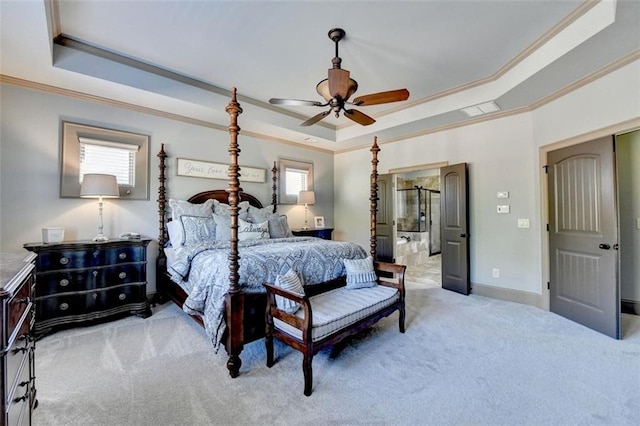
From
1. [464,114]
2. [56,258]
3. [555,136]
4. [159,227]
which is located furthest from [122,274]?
[555,136]

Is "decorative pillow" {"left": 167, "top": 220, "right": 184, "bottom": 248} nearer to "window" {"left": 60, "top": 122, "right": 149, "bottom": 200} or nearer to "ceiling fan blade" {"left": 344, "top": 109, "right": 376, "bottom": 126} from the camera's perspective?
"window" {"left": 60, "top": 122, "right": 149, "bottom": 200}

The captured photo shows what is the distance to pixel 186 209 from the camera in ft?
12.6

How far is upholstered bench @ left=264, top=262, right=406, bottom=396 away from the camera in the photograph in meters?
2.01

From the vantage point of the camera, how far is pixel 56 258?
282 cm

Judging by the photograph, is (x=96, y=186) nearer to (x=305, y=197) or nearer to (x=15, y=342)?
(x=15, y=342)

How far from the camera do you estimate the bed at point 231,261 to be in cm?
226

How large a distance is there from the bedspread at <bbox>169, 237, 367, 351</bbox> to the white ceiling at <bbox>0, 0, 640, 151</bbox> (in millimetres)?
2051

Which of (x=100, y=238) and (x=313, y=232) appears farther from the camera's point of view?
(x=313, y=232)

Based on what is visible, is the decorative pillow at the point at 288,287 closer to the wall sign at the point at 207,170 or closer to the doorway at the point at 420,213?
the wall sign at the point at 207,170


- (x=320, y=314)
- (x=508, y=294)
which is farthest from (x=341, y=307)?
(x=508, y=294)

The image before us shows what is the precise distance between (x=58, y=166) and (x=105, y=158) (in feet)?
1.53

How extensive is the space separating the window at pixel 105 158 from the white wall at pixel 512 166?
4.37 m

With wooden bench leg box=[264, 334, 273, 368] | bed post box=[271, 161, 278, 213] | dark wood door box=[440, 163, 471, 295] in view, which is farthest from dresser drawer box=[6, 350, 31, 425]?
dark wood door box=[440, 163, 471, 295]

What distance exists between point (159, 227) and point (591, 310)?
17.3 ft
